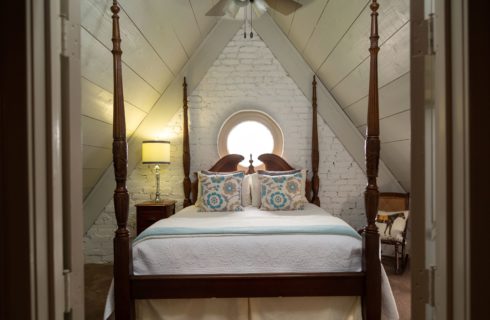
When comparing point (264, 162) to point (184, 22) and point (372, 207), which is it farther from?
point (372, 207)

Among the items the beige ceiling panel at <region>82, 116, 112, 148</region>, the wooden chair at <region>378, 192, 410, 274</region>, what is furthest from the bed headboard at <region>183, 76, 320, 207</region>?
the beige ceiling panel at <region>82, 116, 112, 148</region>

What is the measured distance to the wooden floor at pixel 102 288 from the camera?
249cm

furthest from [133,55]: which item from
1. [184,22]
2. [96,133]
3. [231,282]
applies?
[231,282]

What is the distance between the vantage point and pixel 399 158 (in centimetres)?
355

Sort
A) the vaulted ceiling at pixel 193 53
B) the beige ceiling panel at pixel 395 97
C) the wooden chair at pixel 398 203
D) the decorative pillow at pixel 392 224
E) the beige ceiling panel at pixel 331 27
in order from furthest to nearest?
1. the wooden chair at pixel 398 203
2. the decorative pillow at pixel 392 224
3. the beige ceiling panel at pixel 395 97
4. the beige ceiling panel at pixel 331 27
5. the vaulted ceiling at pixel 193 53

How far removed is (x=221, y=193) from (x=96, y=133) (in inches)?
54.4

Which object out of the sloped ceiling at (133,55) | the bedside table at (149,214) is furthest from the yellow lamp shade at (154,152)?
the bedside table at (149,214)

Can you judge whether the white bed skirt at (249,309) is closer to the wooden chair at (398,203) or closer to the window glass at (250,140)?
the wooden chair at (398,203)

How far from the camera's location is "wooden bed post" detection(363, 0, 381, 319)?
6.52 feet

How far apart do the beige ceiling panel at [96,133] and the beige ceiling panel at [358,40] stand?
7.85 feet

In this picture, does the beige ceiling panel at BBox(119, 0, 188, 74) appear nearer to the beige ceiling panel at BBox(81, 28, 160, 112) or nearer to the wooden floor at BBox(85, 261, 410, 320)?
the beige ceiling panel at BBox(81, 28, 160, 112)

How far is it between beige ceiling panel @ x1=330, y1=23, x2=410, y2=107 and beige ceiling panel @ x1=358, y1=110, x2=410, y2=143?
35 cm

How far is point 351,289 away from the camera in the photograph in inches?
79.5
